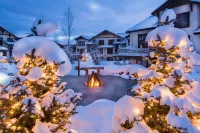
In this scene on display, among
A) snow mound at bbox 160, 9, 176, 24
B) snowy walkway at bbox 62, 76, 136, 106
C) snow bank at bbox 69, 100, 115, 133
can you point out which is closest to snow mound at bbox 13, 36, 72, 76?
snow mound at bbox 160, 9, 176, 24

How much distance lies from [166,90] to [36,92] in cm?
244

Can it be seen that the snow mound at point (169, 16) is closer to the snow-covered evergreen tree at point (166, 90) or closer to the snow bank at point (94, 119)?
the snow-covered evergreen tree at point (166, 90)

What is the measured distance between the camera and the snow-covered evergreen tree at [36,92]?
306 centimetres

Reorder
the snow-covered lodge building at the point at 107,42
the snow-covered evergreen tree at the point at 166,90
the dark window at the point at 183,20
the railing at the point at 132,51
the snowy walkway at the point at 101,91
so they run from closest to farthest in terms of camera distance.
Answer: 1. the snow-covered evergreen tree at the point at 166,90
2. the snowy walkway at the point at 101,91
3. the dark window at the point at 183,20
4. the railing at the point at 132,51
5. the snow-covered lodge building at the point at 107,42

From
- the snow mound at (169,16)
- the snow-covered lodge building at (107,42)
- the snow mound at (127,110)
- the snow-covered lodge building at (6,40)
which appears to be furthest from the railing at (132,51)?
the snow-covered lodge building at (6,40)

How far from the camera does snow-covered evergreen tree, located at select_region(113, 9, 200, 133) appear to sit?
12.2 feet

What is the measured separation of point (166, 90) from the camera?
12.5 ft

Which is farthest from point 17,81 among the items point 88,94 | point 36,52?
point 88,94

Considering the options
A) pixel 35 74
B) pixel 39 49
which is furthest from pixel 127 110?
pixel 39 49

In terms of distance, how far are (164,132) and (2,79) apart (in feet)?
37.6

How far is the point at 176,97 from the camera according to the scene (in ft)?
12.5

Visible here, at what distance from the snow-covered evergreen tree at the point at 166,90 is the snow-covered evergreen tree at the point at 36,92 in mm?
1487

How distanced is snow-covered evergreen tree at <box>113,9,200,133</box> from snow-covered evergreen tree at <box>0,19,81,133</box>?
1487 millimetres

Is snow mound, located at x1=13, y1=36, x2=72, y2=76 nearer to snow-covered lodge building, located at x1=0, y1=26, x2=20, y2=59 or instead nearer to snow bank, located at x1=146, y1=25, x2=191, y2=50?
snow bank, located at x1=146, y1=25, x2=191, y2=50
